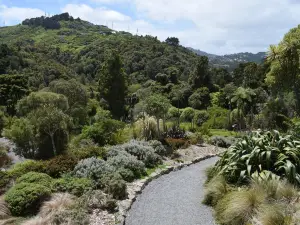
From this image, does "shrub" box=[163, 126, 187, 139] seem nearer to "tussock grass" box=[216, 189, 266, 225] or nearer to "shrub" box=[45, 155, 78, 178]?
"shrub" box=[45, 155, 78, 178]

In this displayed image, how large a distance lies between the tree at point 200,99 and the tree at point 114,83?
11.7 metres

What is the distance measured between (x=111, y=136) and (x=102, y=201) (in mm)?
10257

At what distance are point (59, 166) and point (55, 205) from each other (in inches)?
136

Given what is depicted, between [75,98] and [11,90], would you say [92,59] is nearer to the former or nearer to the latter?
[11,90]

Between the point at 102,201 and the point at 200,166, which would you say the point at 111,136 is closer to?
the point at 200,166

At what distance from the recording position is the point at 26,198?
7863mm

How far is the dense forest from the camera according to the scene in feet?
34.2

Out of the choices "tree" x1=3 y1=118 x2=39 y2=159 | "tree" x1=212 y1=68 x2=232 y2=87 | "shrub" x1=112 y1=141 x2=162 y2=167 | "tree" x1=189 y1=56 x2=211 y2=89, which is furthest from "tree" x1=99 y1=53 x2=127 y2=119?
"shrub" x1=112 y1=141 x2=162 y2=167

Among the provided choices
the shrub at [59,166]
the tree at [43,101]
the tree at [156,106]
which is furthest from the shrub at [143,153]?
the tree at [43,101]

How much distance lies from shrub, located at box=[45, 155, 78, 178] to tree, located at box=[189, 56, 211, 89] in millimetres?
44000

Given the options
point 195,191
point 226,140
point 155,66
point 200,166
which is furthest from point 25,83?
point 195,191

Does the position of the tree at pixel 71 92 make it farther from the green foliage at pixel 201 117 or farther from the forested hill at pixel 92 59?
the green foliage at pixel 201 117

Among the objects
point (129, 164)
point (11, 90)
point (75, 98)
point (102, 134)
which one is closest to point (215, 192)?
point (129, 164)

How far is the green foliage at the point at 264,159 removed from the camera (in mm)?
9251
